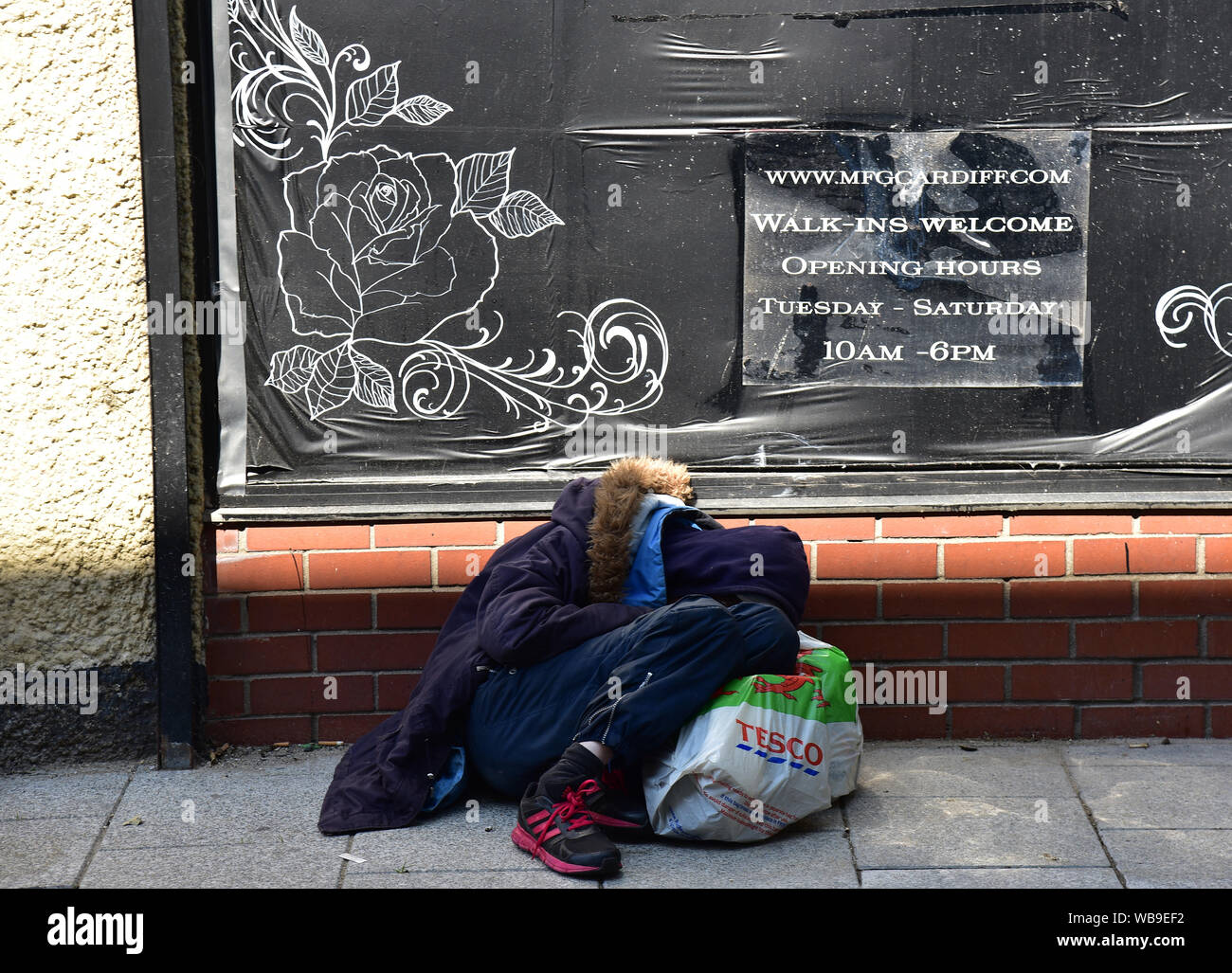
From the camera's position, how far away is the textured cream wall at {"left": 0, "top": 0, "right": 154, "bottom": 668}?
3.49 meters

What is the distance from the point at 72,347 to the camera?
3.57 meters

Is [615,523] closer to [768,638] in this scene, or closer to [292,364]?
[768,638]

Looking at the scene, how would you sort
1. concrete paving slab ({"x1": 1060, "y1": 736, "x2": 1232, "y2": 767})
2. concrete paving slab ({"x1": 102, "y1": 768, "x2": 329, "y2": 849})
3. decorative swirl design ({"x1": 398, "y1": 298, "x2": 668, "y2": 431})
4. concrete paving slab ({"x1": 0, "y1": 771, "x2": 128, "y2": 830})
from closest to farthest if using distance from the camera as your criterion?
concrete paving slab ({"x1": 102, "y1": 768, "x2": 329, "y2": 849}) < concrete paving slab ({"x1": 0, "y1": 771, "x2": 128, "y2": 830}) < concrete paving slab ({"x1": 1060, "y1": 736, "x2": 1232, "y2": 767}) < decorative swirl design ({"x1": 398, "y1": 298, "x2": 668, "y2": 431})

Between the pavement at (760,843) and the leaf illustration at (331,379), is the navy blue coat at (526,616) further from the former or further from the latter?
the leaf illustration at (331,379)

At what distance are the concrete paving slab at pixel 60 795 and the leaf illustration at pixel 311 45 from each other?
2.17 meters

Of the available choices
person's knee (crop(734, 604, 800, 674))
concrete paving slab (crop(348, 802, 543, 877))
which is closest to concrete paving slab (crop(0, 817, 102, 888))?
concrete paving slab (crop(348, 802, 543, 877))

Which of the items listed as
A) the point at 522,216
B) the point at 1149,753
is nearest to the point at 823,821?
the point at 1149,753

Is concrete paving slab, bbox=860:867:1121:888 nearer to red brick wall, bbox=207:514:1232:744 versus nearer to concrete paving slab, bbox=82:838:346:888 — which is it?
red brick wall, bbox=207:514:1232:744

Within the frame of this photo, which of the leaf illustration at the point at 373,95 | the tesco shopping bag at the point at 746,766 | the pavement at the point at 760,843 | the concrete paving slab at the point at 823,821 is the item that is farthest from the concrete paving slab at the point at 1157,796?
the leaf illustration at the point at 373,95

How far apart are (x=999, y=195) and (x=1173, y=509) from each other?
3.53ft

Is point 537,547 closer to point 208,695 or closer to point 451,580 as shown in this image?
point 451,580

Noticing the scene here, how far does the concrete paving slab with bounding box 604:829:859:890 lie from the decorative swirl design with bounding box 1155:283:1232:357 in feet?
5.98

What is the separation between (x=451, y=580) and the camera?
3789mm

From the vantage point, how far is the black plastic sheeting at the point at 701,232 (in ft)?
12.0
